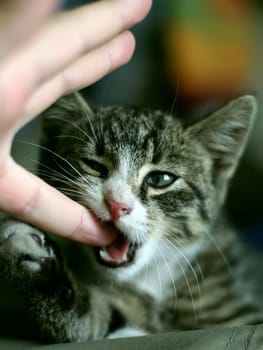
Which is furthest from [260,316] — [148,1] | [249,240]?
[148,1]

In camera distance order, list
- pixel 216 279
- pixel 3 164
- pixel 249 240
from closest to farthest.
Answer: pixel 3 164, pixel 216 279, pixel 249 240

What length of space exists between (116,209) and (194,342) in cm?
27

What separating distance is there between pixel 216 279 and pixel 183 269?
0.09 metres

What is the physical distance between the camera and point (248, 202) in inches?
68.7

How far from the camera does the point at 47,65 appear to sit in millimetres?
635

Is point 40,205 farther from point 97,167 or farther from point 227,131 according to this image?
point 227,131

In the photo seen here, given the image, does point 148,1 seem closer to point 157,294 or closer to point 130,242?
point 130,242

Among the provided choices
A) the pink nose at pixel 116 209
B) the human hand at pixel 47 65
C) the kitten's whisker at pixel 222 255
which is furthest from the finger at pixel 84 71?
the kitten's whisker at pixel 222 255

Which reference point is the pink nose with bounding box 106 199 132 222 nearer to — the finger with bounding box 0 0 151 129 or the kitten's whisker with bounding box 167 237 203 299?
the kitten's whisker with bounding box 167 237 203 299

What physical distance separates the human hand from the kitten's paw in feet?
0.44

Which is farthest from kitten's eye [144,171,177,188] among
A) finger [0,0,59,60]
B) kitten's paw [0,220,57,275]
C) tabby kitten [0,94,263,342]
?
finger [0,0,59,60]

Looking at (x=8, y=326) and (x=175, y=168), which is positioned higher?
(x=175, y=168)

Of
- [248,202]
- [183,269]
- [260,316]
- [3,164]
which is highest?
[3,164]

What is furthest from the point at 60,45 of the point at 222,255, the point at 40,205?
the point at 222,255
